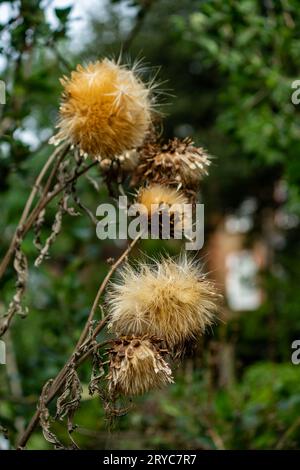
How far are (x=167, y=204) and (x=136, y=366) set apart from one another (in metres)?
0.30

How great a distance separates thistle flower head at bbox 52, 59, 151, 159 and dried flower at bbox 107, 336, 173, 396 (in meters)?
0.37

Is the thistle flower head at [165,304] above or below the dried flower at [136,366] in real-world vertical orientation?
above

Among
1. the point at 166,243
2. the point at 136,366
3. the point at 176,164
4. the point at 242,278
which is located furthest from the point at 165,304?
the point at 242,278

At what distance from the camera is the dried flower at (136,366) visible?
1.14m

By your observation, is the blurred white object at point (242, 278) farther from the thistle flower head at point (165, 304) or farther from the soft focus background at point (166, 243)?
the thistle flower head at point (165, 304)

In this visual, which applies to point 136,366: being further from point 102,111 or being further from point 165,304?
point 102,111

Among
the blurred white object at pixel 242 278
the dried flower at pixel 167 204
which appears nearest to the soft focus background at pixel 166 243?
the dried flower at pixel 167 204

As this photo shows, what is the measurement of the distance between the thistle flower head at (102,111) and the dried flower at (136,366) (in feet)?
1.21

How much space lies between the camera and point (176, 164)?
134cm

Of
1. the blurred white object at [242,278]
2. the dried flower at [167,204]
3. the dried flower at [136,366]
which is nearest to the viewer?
the dried flower at [136,366]

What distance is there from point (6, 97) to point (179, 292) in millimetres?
799

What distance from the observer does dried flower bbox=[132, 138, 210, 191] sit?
4.38ft

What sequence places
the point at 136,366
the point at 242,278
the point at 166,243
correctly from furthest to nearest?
the point at 242,278 < the point at 166,243 < the point at 136,366
